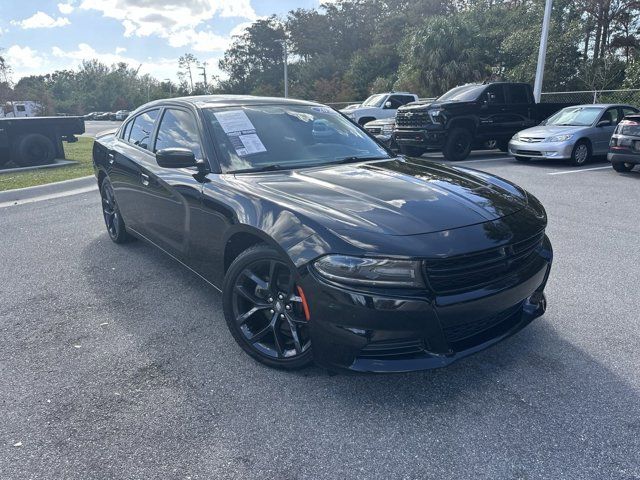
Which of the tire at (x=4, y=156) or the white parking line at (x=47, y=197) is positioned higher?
the tire at (x=4, y=156)

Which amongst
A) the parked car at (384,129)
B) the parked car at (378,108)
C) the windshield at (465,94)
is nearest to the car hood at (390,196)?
the windshield at (465,94)

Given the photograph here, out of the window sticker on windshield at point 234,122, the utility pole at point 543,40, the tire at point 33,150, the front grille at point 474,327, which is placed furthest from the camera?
the utility pole at point 543,40

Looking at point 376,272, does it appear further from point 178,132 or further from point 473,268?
point 178,132

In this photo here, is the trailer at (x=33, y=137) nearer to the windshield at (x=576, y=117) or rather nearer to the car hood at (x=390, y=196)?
the car hood at (x=390, y=196)

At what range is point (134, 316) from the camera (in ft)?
11.9

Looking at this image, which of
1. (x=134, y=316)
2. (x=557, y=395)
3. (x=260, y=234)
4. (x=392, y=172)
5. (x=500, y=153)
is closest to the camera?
(x=557, y=395)

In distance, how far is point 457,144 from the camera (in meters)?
11.7

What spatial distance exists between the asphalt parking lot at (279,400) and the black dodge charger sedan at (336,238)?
0.30 meters

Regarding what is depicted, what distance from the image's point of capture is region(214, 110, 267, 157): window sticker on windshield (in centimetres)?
345

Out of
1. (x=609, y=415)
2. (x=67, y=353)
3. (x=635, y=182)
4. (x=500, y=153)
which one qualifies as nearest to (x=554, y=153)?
(x=635, y=182)

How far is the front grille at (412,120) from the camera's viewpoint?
37.8 feet

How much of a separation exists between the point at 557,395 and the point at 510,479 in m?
0.74

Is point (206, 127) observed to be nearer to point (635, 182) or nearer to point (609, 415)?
point (609, 415)

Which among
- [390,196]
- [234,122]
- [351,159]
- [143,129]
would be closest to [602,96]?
[351,159]
